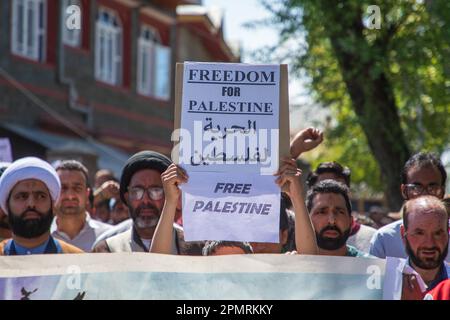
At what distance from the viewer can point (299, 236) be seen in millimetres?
5527

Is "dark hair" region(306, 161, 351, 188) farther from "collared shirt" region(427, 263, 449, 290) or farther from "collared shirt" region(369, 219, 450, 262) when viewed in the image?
"collared shirt" region(427, 263, 449, 290)

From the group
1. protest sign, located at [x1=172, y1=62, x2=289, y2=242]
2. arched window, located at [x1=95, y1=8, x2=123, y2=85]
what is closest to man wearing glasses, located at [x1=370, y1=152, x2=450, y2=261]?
protest sign, located at [x1=172, y1=62, x2=289, y2=242]

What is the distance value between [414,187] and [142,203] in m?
1.67

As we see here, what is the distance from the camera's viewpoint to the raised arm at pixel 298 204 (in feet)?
18.0

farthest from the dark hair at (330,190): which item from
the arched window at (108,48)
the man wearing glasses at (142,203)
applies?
the arched window at (108,48)

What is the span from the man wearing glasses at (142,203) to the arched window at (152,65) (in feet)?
71.3

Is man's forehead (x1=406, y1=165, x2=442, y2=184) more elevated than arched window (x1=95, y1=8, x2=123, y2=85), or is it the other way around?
arched window (x1=95, y1=8, x2=123, y2=85)

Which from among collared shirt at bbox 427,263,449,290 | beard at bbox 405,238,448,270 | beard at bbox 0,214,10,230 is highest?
beard at bbox 0,214,10,230

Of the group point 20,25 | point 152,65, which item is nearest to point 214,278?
point 20,25

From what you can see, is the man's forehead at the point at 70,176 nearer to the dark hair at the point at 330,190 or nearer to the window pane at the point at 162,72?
the dark hair at the point at 330,190

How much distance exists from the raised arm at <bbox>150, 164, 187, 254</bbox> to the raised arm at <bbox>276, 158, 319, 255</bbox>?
47 cm

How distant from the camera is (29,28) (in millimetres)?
23016

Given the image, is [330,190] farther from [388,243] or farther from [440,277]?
[440,277]

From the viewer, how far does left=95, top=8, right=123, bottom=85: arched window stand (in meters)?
26.3
